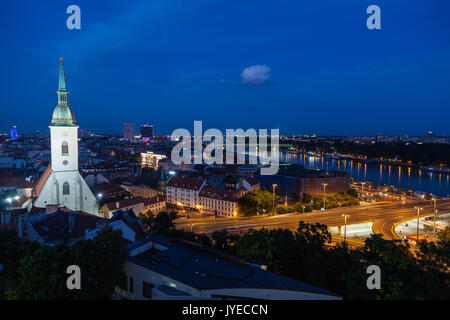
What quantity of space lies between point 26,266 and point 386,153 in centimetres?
8105

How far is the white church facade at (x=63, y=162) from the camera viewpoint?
13.9 meters

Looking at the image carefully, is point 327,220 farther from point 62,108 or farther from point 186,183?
point 62,108

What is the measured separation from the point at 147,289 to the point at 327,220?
14.5 m

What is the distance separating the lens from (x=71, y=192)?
14.6 m

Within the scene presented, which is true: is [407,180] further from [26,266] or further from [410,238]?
[26,266]

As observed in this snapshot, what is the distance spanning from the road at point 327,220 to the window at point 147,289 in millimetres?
9753

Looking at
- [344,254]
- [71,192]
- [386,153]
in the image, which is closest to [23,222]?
[71,192]

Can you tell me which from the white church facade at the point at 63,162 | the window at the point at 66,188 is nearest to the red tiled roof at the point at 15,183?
the white church facade at the point at 63,162

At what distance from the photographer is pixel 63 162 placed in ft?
46.5

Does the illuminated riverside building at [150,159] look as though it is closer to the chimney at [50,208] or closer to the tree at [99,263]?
the chimney at [50,208]

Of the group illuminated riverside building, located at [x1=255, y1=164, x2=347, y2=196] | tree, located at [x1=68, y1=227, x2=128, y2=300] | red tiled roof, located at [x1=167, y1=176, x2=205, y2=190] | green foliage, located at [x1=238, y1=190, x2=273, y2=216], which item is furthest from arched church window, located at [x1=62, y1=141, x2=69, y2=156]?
illuminated riverside building, located at [x1=255, y1=164, x2=347, y2=196]

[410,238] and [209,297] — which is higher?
[209,297]
